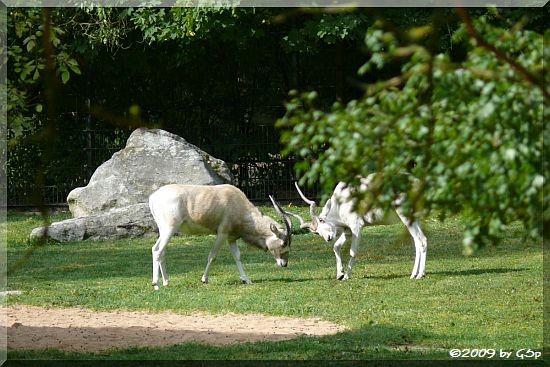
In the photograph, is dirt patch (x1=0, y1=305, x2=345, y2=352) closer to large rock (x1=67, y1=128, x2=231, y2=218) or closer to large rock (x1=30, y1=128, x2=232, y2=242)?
large rock (x1=30, y1=128, x2=232, y2=242)

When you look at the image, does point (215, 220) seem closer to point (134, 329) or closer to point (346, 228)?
point (346, 228)

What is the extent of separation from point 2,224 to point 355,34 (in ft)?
23.9

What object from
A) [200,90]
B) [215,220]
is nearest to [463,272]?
[215,220]

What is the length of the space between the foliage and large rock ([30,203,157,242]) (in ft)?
41.1

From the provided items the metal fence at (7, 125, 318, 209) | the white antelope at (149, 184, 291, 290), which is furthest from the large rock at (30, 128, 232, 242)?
the white antelope at (149, 184, 291, 290)

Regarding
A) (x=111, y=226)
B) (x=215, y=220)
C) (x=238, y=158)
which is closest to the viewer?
(x=215, y=220)

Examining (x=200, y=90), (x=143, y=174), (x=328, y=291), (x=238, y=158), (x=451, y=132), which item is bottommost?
(x=238, y=158)

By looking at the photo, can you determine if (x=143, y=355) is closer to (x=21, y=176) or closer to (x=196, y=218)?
(x=196, y=218)

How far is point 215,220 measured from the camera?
1308 cm

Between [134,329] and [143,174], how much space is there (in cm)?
909

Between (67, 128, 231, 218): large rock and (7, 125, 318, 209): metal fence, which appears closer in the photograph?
(67, 128, 231, 218): large rock

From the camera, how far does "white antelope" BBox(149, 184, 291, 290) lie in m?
12.8

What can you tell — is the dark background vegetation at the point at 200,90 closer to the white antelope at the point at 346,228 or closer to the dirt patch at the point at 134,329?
the white antelope at the point at 346,228

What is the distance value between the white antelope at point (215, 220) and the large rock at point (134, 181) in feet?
14.0
